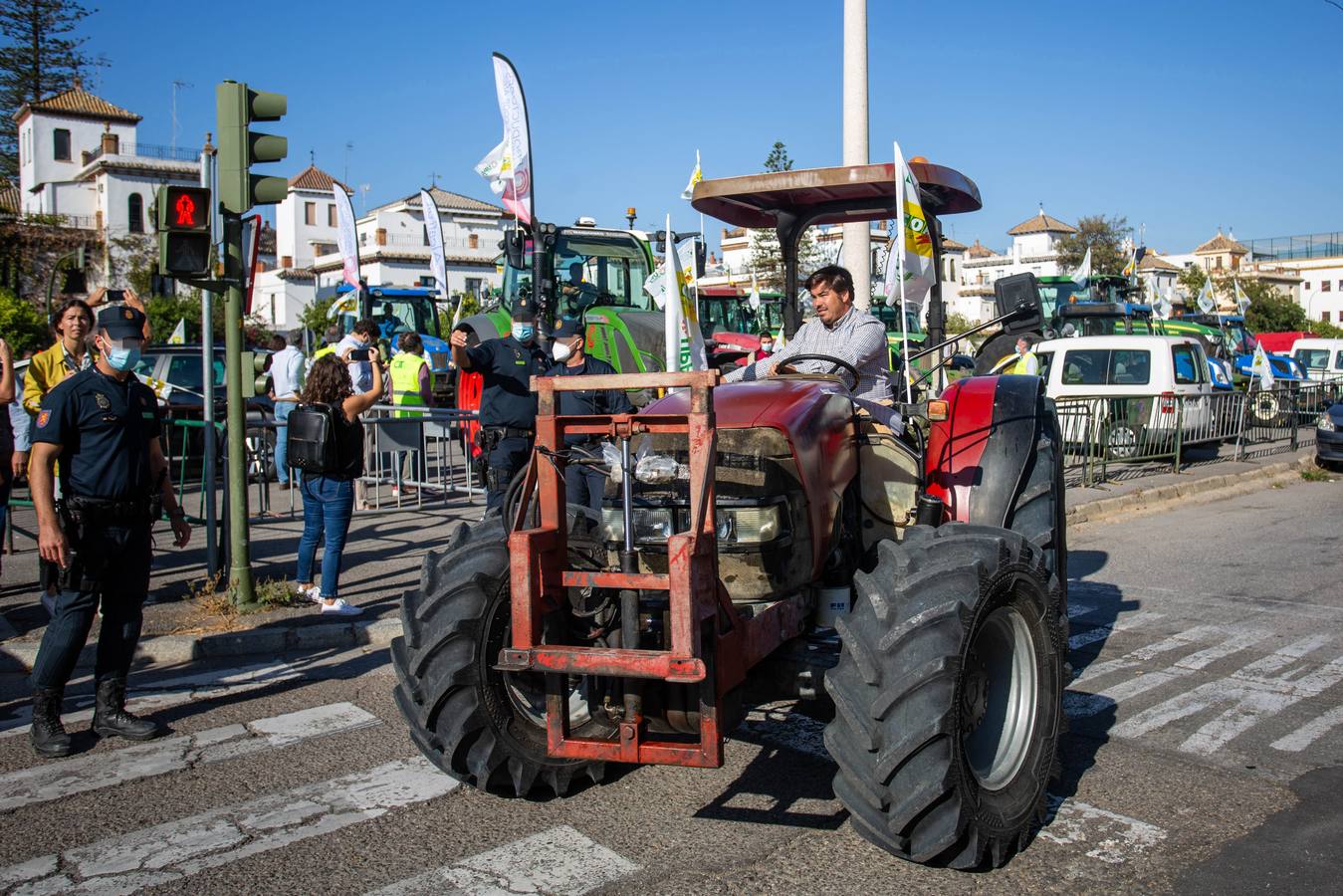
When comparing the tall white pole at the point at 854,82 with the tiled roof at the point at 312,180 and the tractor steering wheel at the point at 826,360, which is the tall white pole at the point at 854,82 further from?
the tiled roof at the point at 312,180

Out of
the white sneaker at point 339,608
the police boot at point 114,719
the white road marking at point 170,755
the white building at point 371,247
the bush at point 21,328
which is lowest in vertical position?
the white road marking at point 170,755

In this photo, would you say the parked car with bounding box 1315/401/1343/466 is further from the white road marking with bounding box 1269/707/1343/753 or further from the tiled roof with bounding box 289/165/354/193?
the tiled roof with bounding box 289/165/354/193

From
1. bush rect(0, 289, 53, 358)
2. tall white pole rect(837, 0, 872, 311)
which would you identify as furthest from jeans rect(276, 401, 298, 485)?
bush rect(0, 289, 53, 358)

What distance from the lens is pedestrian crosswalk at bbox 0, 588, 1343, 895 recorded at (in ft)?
13.5

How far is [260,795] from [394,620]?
9.57 feet

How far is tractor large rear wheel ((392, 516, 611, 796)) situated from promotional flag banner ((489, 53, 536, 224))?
11.9 metres

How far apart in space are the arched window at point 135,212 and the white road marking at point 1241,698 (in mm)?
67793

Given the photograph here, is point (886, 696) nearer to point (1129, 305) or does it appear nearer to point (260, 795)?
point (260, 795)

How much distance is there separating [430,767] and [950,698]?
2472 mm

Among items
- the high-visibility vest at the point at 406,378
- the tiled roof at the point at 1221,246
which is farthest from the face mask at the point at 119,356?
the tiled roof at the point at 1221,246

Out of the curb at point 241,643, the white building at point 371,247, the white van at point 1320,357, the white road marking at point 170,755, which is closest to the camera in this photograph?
the white road marking at point 170,755

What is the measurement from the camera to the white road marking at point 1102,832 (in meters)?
4.16

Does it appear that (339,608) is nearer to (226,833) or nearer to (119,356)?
(119,356)

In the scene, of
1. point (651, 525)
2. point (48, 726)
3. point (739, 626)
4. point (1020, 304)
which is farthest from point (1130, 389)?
point (48, 726)
